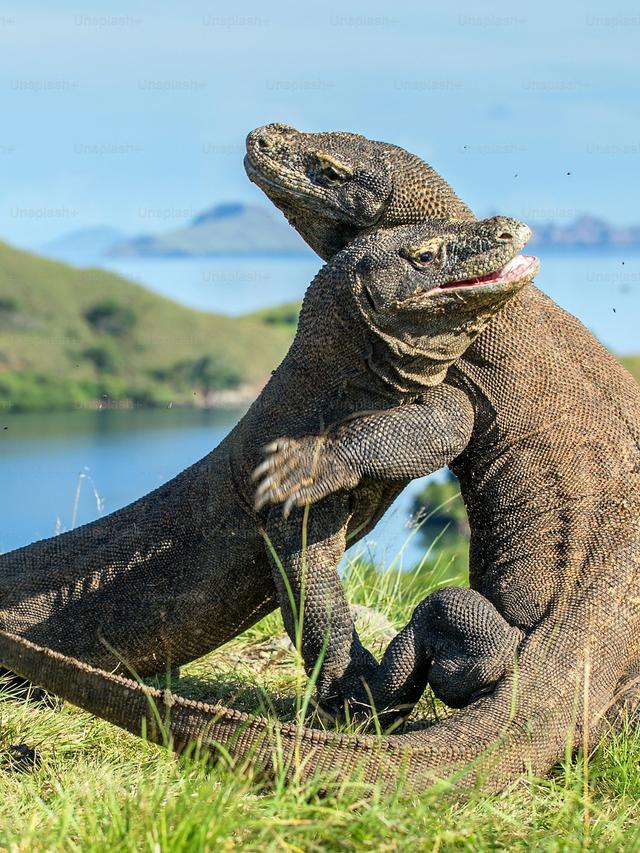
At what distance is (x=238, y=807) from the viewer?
15.7ft

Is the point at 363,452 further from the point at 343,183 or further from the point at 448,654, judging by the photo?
the point at 343,183

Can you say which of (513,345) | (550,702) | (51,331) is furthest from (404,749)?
(51,331)

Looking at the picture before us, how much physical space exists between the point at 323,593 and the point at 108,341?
96.1 m

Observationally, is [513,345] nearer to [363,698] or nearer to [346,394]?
[346,394]

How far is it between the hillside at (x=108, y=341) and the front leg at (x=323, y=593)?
70.5 meters

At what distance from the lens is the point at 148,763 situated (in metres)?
6.36

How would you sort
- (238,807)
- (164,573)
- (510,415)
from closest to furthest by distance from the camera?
(238,807), (510,415), (164,573)

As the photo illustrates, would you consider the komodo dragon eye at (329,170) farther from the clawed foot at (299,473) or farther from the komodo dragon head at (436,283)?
the clawed foot at (299,473)

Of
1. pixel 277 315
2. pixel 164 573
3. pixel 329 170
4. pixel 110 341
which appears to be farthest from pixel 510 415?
pixel 277 315

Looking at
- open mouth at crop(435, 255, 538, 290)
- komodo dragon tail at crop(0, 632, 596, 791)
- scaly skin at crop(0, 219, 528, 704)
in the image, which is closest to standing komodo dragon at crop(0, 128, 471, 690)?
scaly skin at crop(0, 219, 528, 704)

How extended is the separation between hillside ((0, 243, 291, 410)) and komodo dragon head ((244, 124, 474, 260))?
230 ft

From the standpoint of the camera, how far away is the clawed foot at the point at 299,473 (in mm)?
6535

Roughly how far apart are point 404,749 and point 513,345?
2.48m

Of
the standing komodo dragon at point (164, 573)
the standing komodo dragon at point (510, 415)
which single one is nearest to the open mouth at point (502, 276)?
the standing komodo dragon at point (510, 415)
